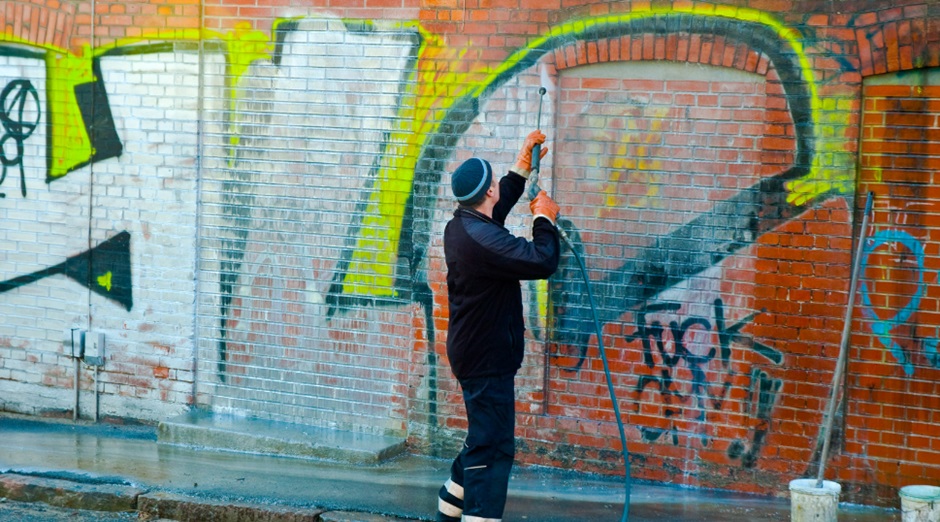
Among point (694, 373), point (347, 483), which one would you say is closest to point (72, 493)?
point (347, 483)

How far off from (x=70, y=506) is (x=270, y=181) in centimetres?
252

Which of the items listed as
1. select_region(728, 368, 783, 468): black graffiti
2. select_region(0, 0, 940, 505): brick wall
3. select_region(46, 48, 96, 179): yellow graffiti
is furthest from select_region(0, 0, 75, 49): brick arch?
select_region(728, 368, 783, 468): black graffiti

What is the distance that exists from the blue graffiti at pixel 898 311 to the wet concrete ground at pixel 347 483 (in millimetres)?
905

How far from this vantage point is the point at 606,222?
22.9 feet

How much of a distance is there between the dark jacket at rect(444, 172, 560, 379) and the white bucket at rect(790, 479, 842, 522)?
1.57m

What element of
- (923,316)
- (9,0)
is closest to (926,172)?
(923,316)

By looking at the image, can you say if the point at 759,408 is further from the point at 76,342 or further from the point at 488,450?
the point at 76,342

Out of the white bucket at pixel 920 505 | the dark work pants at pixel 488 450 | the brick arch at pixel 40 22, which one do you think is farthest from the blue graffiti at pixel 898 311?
the brick arch at pixel 40 22

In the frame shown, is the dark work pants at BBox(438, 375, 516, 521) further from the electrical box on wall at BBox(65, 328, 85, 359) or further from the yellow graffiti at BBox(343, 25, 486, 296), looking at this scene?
the electrical box on wall at BBox(65, 328, 85, 359)

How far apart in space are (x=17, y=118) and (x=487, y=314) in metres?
4.71

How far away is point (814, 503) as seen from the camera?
18.5 ft

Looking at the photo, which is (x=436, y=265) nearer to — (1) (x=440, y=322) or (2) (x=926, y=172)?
(1) (x=440, y=322)

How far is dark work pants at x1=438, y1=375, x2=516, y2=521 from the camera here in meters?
5.54

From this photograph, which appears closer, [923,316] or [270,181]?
[923,316]
